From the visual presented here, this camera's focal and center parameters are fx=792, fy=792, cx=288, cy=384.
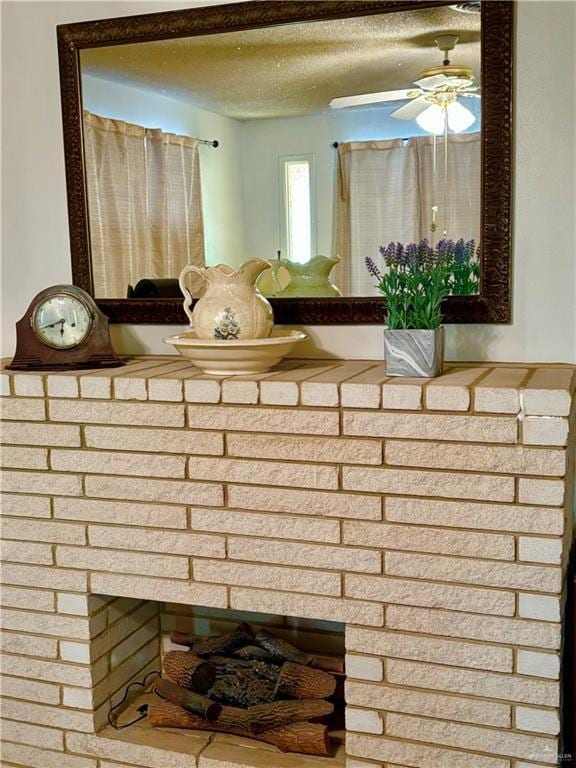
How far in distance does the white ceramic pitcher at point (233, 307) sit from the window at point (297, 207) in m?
0.15

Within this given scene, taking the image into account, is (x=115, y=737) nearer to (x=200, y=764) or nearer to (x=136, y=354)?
(x=200, y=764)

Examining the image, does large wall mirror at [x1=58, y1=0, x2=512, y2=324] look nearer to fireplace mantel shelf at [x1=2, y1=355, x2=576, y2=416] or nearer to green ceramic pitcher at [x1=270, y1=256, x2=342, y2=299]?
green ceramic pitcher at [x1=270, y1=256, x2=342, y2=299]

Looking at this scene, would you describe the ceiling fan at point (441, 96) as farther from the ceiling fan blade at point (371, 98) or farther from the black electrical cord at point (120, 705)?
the black electrical cord at point (120, 705)

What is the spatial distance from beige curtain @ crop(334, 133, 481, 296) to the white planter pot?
0.28 m

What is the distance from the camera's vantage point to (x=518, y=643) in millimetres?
1495

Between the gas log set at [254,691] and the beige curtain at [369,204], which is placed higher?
the beige curtain at [369,204]

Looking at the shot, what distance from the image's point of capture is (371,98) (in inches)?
70.8

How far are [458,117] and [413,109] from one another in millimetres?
104

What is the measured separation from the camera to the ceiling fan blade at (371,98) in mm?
1769

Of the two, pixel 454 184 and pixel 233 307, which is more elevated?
pixel 454 184

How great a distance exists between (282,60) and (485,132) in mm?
509

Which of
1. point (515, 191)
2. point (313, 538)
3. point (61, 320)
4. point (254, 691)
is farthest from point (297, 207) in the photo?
point (254, 691)

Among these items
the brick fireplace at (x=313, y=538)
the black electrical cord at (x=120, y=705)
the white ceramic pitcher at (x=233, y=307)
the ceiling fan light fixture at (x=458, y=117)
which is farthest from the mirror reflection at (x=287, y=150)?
the black electrical cord at (x=120, y=705)

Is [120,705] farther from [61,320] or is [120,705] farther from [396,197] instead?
[396,197]
